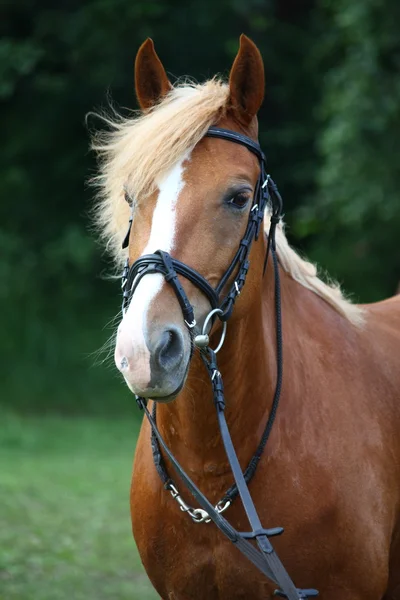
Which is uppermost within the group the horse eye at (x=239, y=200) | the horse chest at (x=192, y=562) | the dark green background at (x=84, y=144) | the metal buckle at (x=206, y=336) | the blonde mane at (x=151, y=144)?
the dark green background at (x=84, y=144)

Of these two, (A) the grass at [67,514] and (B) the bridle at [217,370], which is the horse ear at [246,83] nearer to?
(B) the bridle at [217,370]

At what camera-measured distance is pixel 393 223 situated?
13969 millimetres

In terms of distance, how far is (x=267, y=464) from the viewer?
10.3 feet

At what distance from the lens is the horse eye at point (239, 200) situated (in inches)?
115

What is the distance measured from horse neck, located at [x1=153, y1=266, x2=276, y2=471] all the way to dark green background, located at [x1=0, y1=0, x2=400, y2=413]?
11852mm

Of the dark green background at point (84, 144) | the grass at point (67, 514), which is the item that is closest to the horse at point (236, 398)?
the grass at point (67, 514)

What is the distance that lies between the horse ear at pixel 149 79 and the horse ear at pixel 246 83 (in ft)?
0.90

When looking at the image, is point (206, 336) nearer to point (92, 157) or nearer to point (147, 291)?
point (147, 291)

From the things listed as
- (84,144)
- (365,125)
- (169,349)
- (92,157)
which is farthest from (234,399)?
(84,144)

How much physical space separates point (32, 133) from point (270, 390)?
14.7 meters

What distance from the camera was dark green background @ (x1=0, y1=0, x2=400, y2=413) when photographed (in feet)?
52.1

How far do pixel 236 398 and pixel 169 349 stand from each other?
0.64m

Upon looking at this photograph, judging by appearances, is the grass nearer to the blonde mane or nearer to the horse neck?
the horse neck

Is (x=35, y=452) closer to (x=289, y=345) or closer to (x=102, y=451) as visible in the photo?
(x=102, y=451)
